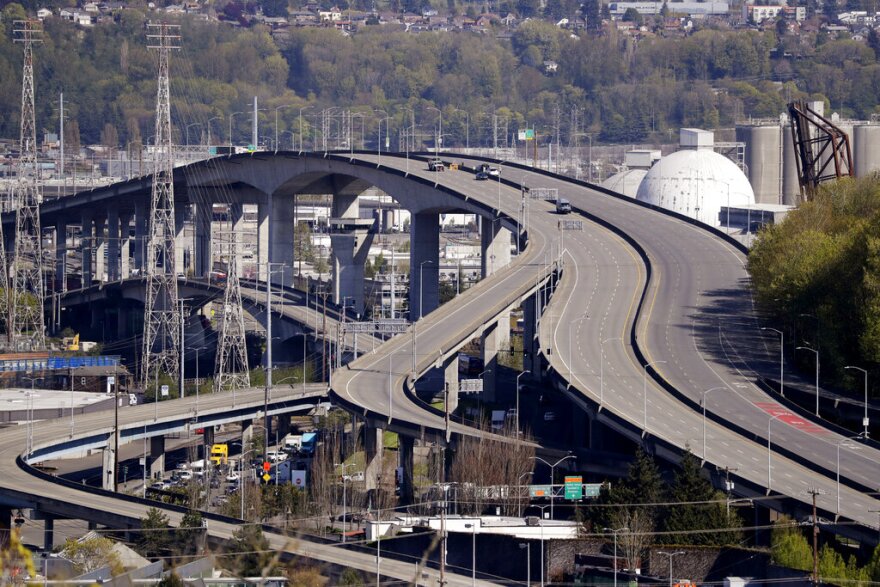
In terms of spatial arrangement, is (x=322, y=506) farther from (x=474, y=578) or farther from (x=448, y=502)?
(x=474, y=578)

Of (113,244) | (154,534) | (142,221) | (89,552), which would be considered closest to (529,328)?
(154,534)

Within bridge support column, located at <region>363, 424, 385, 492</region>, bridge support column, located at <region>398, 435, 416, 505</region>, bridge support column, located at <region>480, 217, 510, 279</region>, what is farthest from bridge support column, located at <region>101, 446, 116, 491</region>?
bridge support column, located at <region>480, 217, 510, 279</region>

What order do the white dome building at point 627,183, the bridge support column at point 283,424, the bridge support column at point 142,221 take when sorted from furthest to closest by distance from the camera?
the white dome building at point 627,183 < the bridge support column at point 142,221 < the bridge support column at point 283,424

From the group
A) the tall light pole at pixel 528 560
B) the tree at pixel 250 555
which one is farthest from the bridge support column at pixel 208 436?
the tree at pixel 250 555

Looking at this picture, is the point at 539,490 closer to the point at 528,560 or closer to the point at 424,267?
the point at 528,560

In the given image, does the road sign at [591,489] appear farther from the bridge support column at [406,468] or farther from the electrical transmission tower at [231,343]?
the electrical transmission tower at [231,343]
